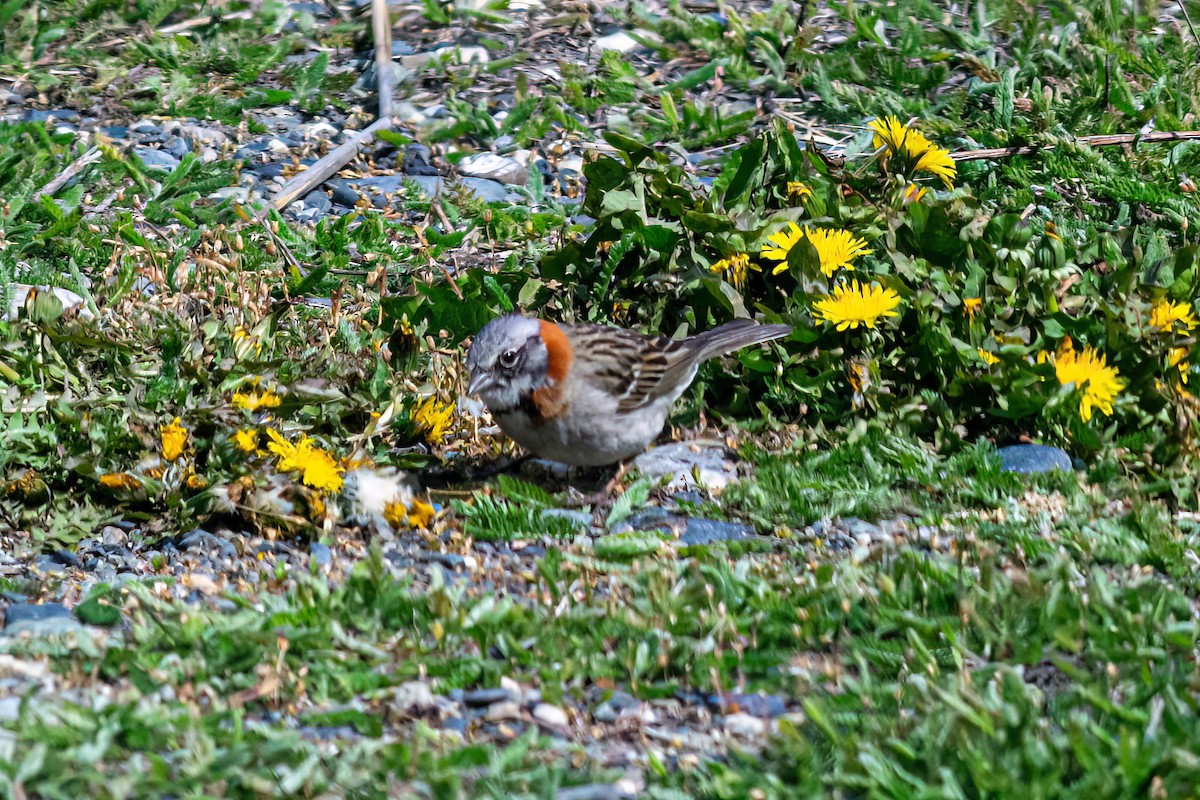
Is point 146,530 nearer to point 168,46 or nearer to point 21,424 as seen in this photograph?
point 21,424

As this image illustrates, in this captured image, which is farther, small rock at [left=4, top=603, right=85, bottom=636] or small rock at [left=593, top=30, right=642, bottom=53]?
small rock at [left=593, top=30, right=642, bottom=53]

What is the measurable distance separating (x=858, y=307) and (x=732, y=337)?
0.51m

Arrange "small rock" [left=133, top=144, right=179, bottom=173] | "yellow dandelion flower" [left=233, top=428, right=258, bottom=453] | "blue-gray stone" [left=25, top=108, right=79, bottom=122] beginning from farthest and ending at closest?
"blue-gray stone" [left=25, top=108, right=79, bottom=122] < "small rock" [left=133, top=144, right=179, bottom=173] < "yellow dandelion flower" [left=233, top=428, right=258, bottom=453]

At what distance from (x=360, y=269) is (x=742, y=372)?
2215 millimetres

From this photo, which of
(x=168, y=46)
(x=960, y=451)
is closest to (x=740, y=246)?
(x=960, y=451)

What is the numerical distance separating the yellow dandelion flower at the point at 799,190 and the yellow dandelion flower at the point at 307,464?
92.6 inches

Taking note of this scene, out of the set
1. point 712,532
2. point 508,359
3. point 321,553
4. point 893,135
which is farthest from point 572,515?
point 893,135

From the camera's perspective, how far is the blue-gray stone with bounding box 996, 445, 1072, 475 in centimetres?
526

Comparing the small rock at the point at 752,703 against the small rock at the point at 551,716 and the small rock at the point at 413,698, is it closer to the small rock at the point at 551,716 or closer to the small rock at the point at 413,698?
the small rock at the point at 551,716

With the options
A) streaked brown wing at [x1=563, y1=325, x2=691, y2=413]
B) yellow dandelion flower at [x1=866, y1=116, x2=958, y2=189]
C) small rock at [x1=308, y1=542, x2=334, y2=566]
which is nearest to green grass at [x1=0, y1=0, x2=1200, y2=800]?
small rock at [x1=308, y1=542, x2=334, y2=566]

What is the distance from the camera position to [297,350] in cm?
595

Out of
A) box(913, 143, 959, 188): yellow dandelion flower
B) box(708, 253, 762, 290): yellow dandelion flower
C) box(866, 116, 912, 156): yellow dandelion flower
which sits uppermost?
box(866, 116, 912, 156): yellow dandelion flower

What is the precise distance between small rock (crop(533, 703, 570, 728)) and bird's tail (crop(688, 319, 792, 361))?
224cm

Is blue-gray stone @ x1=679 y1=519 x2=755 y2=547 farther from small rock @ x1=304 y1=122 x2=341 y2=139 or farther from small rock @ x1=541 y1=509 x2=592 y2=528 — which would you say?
small rock @ x1=304 y1=122 x2=341 y2=139
